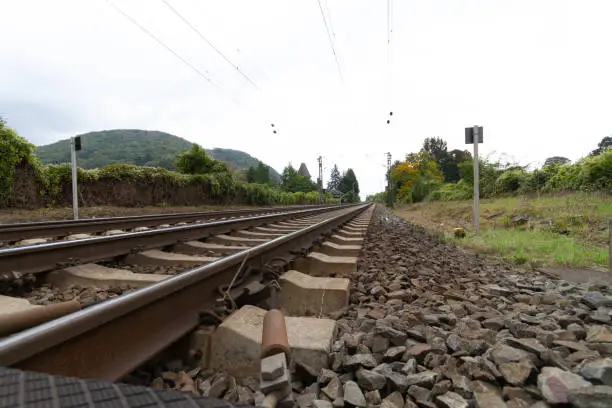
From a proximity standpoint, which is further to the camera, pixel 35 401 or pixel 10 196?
pixel 10 196

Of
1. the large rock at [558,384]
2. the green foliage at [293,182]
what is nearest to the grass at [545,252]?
the large rock at [558,384]

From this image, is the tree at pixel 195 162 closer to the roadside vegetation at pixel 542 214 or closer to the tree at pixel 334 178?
the roadside vegetation at pixel 542 214

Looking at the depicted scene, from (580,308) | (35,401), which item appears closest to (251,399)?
(35,401)

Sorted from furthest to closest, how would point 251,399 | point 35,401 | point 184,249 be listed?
point 184,249
point 251,399
point 35,401

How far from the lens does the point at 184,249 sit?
148 inches

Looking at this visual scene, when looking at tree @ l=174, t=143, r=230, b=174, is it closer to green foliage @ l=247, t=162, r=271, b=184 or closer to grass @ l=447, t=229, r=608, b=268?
grass @ l=447, t=229, r=608, b=268

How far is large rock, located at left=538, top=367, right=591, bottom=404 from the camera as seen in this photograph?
3.52 ft

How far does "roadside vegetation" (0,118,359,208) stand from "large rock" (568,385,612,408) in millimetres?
13733

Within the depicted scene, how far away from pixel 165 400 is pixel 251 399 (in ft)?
2.12

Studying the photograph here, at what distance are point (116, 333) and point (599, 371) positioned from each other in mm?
1680

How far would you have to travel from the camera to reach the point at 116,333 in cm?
120

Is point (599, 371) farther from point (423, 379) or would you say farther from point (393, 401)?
point (393, 401)

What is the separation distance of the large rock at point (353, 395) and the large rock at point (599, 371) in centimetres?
79

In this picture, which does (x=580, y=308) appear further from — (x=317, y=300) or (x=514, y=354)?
(x=317, y=300)
